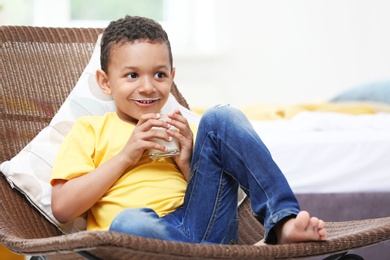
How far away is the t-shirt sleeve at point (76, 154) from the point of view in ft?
4.62

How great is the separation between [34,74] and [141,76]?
382mm

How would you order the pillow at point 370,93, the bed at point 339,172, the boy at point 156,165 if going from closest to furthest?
the boy at point 156,165
the bed at point 339,172
the pillow at point 370,93

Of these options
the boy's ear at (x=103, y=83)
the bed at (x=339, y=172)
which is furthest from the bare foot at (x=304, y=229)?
the bed at (x=339, y=172)

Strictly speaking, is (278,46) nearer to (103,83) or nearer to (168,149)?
(103,83)

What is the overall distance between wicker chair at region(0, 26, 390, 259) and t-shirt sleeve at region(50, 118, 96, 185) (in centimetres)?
13

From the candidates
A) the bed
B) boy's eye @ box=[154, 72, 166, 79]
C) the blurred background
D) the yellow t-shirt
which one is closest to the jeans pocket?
the yellow t-shirt

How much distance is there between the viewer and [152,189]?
1.43 metres

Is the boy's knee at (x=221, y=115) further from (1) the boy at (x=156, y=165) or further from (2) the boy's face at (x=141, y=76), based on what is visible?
(2) the boy's face at (x=141, y=76)

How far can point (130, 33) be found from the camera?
58.7 inches

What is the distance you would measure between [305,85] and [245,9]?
56 cm

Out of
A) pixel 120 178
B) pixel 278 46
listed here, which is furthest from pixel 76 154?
pixel 278 46

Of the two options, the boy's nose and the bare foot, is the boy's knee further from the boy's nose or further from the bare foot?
the bare foot

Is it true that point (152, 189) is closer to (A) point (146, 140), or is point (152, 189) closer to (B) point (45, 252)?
(A) point (146, 140)

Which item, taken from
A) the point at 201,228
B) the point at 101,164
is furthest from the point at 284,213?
the point at 101,164
